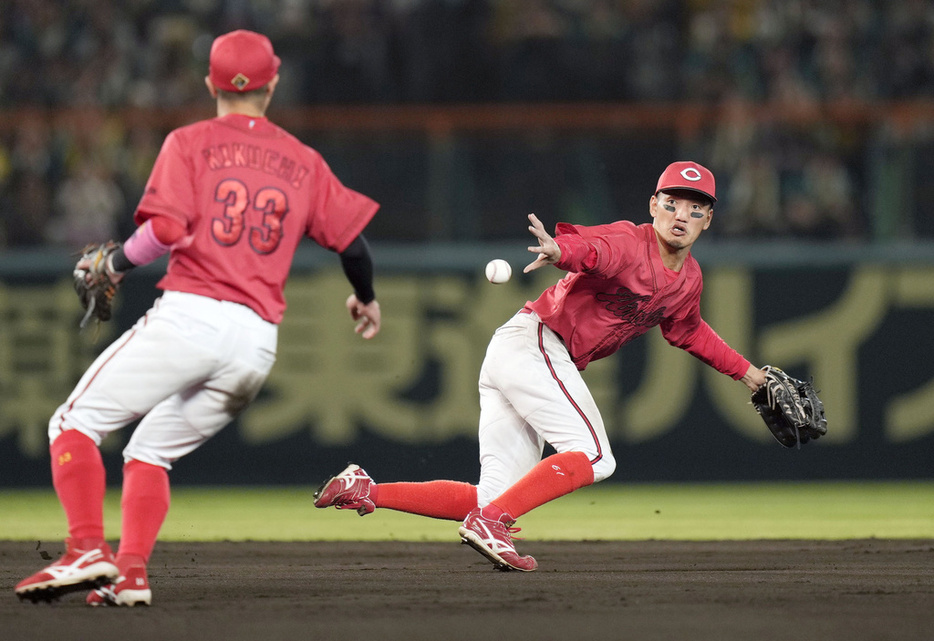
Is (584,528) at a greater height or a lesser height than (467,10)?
lesser

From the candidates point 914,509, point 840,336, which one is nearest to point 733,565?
point 914,509

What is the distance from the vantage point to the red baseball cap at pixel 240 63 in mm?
4719

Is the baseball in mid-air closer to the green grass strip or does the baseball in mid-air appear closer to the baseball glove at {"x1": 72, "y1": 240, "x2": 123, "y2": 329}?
the baseball glove at {"x1": 72, "y1": 240, "x2": 123, "y2": 329}

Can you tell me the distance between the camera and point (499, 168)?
10.9 meters

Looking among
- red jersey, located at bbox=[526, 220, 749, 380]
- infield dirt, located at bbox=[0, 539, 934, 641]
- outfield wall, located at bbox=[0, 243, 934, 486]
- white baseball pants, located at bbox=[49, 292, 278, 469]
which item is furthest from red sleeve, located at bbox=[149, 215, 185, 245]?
outfield wall, located at bbox=[0, 243, 934, 486]

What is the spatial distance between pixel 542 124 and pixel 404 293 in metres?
1.85

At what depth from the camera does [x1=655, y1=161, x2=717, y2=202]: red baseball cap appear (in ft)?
19.4

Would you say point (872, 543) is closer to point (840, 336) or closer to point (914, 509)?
point (914, 509)

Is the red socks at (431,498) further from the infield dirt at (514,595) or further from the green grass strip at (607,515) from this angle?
the green grass strip at (607,515)

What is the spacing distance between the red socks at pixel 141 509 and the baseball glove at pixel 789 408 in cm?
302

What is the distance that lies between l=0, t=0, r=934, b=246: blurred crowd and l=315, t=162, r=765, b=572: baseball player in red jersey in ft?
17.3

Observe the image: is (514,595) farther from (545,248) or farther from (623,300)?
(623,300)

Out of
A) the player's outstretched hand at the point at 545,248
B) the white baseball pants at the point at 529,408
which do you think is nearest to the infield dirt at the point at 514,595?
the white baseball pants at the point at 529,408

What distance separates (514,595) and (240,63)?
2233 mm
